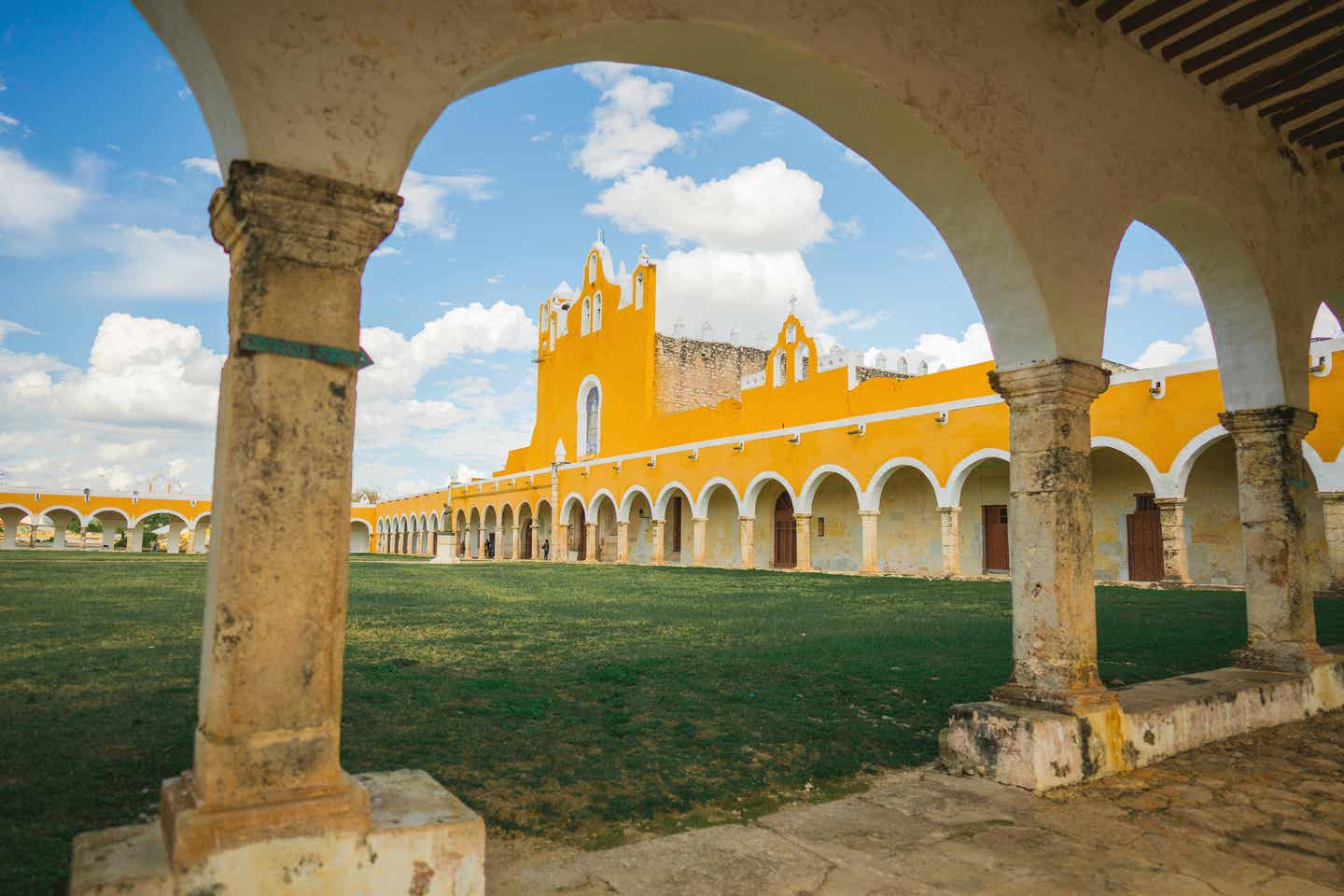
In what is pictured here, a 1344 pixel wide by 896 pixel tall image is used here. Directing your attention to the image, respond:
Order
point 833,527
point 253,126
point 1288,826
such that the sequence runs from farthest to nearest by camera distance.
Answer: point 833,527 < point 1288,826 < point 253,126

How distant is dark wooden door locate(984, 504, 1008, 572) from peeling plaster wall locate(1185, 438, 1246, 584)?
3.48 meters

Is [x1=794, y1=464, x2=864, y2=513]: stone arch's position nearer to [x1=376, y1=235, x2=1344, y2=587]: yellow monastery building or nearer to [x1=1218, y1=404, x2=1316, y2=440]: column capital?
[x1=376, y1=235, x2=1344, y2=587]: yellow monastery building

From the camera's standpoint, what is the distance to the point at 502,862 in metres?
2.41

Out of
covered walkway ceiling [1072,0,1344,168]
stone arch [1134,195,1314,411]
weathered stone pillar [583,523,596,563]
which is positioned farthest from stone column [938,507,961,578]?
weathered stone pillar [583,523,596,563]

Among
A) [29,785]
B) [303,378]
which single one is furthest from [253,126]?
[29,785]

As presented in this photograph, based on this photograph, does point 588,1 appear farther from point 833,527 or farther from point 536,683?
point 833,527

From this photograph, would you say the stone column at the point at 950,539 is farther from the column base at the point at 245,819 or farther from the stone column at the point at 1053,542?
the column base at the point at 245,819

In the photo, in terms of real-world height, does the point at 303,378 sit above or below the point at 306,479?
above

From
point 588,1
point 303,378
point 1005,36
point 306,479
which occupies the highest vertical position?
point 1005,36

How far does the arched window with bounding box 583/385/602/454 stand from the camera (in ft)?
99.6

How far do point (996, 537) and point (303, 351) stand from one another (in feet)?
60.1

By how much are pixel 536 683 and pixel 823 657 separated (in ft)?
7.61

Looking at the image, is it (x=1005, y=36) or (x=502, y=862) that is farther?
(x=1005, y=36)

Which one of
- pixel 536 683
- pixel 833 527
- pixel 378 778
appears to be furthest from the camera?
pixel 833 527
